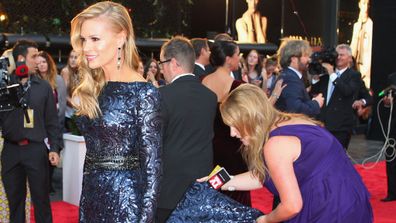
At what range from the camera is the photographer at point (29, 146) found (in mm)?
5098

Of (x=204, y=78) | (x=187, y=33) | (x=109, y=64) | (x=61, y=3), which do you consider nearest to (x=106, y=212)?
(x=109, y=64)

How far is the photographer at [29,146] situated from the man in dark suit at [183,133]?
1249 millimetres

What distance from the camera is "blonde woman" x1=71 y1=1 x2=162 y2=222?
8.72 feet

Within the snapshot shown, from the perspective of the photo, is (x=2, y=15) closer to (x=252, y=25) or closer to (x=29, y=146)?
(x=252, y=25)

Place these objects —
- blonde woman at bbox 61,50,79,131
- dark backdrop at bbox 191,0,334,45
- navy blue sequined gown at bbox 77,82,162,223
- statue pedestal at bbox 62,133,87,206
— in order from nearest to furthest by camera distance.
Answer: navy blue sequined gown at bbox 77,82,162,223
statue pedestal at bbox 62,133,87,206
blonde woman at bbox 61,50,79,131
dark backdrop at bbox 191,0,334,45

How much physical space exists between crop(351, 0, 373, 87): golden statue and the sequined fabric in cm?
1232

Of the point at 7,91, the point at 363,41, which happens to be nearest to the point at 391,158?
the point at 7,91

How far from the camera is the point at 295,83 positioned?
20.0 ft

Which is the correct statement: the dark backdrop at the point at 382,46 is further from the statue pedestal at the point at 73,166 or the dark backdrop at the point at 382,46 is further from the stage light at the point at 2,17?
the statue pedestal at the point at 73,166

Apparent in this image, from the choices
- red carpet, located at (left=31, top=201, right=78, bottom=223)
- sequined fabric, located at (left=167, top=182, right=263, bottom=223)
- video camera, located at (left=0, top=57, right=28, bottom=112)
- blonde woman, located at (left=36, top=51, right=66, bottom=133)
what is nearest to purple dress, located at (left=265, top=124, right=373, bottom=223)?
sequined fabric, located at (left=167, top=182, right=263, bottom=223)

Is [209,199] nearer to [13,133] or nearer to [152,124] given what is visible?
[152,124]

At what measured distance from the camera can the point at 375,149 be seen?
11.9 meters

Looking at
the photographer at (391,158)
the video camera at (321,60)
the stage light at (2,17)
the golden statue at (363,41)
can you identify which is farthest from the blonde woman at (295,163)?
the golden statue at (363,41)

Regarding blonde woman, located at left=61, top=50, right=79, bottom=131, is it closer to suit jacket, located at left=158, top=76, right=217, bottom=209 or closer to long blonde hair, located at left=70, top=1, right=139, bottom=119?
suit jacket, located at left=158, top=76, right=217, bottom=209
